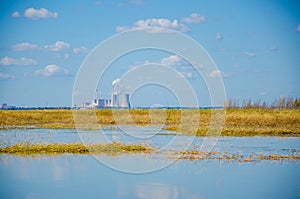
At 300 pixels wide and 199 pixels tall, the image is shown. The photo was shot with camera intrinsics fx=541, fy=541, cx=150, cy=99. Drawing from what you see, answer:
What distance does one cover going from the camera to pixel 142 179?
1327 cm

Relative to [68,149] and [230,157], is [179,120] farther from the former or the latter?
[230,157]

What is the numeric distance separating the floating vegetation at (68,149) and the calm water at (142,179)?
2.64ft

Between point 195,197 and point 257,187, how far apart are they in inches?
73.1

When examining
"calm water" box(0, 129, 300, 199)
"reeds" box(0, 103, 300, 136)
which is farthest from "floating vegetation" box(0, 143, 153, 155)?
"reeds" box(0, 103, 300, 136)

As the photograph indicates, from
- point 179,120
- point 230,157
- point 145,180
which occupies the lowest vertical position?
point 145,180

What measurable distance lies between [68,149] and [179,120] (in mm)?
19088

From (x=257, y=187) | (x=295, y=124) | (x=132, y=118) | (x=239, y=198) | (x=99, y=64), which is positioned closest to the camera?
(x=239, y=198)

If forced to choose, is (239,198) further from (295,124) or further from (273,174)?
(295,124)

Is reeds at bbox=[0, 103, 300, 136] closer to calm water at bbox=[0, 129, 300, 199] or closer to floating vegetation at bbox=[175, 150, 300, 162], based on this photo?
floating vegetation at bbox=[175, 150, 300, 162]

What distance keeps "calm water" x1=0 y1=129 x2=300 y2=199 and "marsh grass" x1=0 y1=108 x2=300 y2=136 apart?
1052cm

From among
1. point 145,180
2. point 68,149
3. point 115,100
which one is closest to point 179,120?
point 115,100

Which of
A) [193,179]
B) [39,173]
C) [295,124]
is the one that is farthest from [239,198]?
[295,124]

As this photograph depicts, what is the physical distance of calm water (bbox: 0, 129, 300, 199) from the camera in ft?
37.1

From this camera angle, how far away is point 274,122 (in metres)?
32.7
